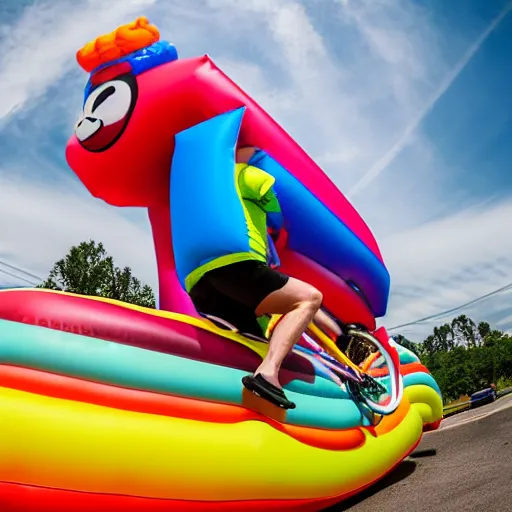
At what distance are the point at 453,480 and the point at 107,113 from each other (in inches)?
97.6

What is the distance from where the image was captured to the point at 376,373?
3281 millimetres

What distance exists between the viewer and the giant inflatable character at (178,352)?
130 centimetres

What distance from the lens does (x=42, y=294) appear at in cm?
163

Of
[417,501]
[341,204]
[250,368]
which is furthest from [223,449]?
[341,204]

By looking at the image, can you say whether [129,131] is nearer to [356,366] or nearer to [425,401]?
[356,366]

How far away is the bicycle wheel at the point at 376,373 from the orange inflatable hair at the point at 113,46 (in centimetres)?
213

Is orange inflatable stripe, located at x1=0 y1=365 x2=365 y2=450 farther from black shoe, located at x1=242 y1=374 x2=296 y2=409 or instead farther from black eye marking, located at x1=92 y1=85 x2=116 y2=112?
black eye marking, located at x1=92 y1=85 x2=116 y2=112

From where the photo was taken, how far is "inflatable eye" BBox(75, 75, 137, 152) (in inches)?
101

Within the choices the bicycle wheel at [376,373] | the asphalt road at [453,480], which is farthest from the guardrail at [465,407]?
the bicycle wheel at [376,373]

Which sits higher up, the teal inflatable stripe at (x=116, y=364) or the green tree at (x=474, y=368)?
the teal inflatable stripe at (x=116, y=364)

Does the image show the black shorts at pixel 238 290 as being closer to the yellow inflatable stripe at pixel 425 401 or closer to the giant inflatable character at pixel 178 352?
the giant inflatable character at pixel 178 352

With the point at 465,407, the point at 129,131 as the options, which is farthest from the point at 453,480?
the point at 465,407

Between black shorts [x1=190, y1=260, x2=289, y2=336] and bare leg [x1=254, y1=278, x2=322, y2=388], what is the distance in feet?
0.11

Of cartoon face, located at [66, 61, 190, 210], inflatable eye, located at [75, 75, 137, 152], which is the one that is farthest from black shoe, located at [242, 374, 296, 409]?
inflatable eye, located at [75, 75, 137, 152]
